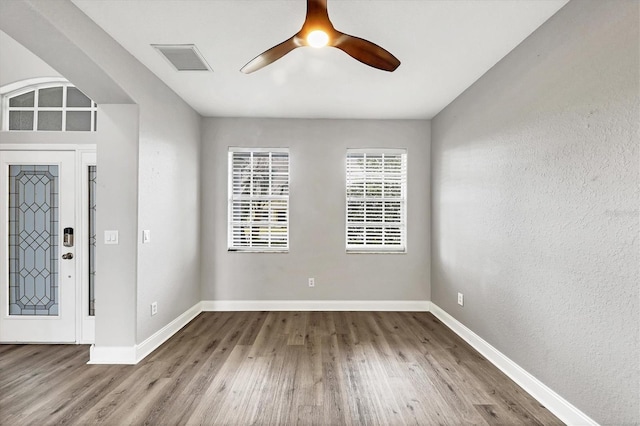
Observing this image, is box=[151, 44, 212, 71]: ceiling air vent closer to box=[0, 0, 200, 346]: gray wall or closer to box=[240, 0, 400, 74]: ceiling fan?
box=[0, 0, 200, 346]: gray wall

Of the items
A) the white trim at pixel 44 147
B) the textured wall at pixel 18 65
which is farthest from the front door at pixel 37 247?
the textured wall at pixel 18 65

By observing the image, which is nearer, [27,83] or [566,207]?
[566,207]

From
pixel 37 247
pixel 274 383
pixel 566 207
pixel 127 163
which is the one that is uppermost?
pixel 127 163

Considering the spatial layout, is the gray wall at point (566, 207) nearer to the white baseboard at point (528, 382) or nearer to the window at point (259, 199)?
the white baseboard at point (528, 382)

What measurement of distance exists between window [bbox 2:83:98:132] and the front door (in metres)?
0.30

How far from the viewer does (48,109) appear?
3205mm

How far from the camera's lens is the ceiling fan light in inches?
68.2

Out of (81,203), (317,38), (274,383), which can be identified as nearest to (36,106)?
(81,203)

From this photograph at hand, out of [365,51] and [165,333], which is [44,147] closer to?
[165,333]

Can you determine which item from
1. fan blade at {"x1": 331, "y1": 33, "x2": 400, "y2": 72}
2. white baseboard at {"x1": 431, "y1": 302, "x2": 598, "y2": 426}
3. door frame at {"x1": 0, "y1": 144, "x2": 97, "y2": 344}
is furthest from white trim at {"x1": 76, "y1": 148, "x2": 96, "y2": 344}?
white baseboard at {"x1": 431, "y1": 302, "x2": 598, "y2": 426}

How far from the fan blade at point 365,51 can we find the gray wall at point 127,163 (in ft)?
5.86

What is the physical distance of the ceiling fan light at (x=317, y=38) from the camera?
173 cm

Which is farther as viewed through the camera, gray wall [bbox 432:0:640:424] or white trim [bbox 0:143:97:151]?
white trim [bbox 0:143:97:151]

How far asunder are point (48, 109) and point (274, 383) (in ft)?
11.4
